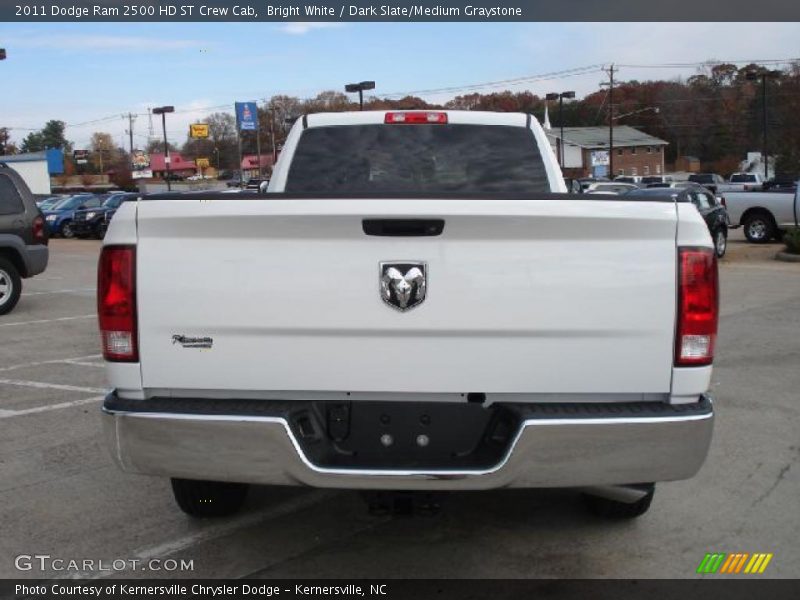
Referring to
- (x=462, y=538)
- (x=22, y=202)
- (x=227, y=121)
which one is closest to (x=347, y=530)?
(x=462, y=538)

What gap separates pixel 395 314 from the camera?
327 cm

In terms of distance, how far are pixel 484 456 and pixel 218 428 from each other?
102 centimetres

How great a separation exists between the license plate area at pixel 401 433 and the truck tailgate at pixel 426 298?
11 cm

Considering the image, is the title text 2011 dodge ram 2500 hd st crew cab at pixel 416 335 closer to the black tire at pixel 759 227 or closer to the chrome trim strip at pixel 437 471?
the chrome trim strip at pixel 437 471

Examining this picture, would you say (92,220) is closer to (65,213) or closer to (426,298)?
(65,213)

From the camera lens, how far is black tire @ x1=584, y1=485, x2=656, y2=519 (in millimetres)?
4419

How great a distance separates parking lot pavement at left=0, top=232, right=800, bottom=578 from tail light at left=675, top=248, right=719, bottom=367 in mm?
1214

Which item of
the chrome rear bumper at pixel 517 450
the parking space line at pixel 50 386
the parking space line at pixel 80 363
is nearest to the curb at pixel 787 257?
the parking space line at pixel 80 363

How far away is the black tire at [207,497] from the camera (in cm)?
441

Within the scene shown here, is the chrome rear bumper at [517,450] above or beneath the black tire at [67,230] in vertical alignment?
above

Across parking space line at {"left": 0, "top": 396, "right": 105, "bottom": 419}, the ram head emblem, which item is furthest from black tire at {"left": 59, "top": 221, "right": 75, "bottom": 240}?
the ram head emblem

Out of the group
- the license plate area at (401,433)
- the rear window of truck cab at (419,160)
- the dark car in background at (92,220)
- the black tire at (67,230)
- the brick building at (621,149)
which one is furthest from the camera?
the brick building at (621,149)

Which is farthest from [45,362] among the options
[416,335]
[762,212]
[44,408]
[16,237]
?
[762,212]

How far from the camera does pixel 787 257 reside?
64.4ft
